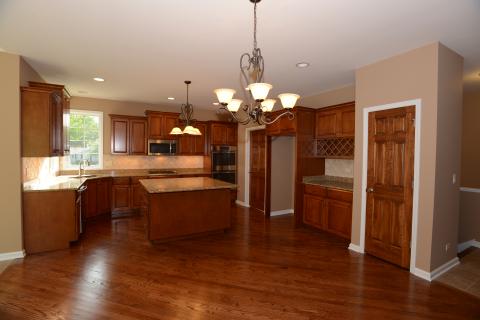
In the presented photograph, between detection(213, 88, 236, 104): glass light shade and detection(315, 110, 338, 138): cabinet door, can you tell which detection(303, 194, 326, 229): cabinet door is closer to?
detection(315, 110, 338, 138): cabinet door

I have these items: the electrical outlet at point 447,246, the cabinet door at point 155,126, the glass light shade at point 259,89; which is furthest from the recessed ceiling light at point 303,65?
the cabinet door at point 155,126

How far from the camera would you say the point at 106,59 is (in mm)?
3309

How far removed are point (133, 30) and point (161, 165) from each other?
4.45 m

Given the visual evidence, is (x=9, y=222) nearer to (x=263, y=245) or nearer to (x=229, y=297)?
(x=229, y=297)

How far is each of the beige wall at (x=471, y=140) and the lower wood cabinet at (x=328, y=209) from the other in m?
2.82

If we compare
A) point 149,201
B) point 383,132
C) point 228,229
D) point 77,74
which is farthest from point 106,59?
point 383,132

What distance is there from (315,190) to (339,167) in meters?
0.74

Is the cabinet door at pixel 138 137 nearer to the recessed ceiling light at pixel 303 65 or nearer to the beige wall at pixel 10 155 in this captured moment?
the beige wall at pixel 10 155

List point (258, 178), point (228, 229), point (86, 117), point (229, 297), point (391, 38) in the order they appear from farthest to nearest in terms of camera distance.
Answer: point (258, 178) < point (86, 117) < point (228, 229) < point (391, 38) < point (229, 297)

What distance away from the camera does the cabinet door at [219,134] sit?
659 centimetres

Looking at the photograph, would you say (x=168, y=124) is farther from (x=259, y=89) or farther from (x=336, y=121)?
(x=259, y=89)

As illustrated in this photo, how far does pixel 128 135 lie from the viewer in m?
5.83

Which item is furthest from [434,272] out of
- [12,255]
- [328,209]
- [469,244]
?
[12,255]

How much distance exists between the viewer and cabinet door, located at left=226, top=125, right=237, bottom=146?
6781 millimetres
